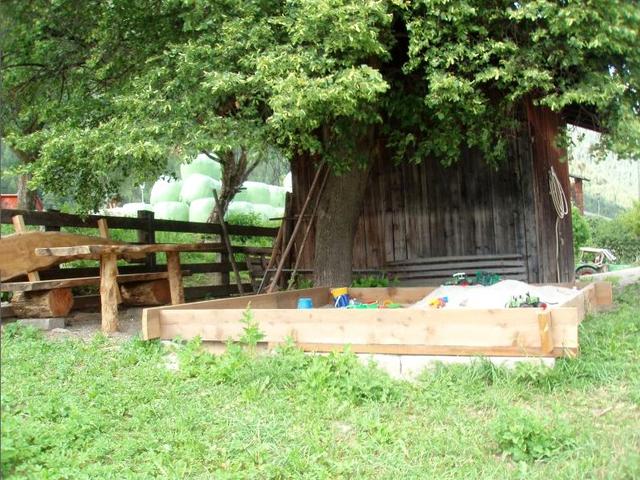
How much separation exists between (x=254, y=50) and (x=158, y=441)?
4284 mm

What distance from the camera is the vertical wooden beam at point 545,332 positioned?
4.54 metres

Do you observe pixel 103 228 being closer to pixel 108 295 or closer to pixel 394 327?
pixel 108 295

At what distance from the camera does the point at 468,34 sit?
6777 mm

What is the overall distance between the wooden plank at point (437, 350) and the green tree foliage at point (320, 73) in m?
2.14

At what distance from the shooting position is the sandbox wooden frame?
460cm

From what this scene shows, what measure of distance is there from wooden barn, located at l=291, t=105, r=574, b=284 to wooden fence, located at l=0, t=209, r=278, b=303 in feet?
7.86

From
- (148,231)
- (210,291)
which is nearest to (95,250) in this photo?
(148,231)

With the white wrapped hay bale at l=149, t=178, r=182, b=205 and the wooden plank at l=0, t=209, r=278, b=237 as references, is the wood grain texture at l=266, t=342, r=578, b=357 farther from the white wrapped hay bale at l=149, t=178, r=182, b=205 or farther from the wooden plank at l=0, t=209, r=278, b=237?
the white wrapped hay bale at l=149, t=178, r=182, b=205

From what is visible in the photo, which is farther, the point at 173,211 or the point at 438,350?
the point at 173,211

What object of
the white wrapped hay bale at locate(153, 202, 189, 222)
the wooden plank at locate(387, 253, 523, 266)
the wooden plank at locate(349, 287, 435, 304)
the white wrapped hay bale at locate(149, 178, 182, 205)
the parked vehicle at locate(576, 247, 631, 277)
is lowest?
the parked vehicle at locate(576, 247, 631, 277)

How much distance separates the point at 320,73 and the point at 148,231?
5.01 m

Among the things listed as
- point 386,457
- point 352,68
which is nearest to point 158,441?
point 386,457

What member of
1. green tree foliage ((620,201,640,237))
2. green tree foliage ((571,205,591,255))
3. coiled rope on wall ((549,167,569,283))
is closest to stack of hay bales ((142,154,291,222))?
green tree foliage ((571,205,591,255))

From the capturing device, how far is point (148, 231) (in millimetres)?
10109
